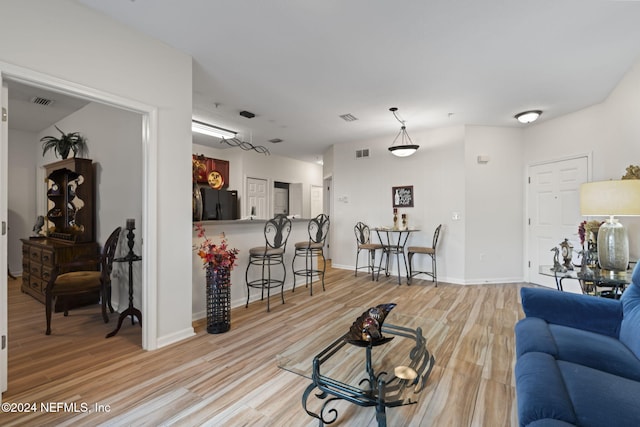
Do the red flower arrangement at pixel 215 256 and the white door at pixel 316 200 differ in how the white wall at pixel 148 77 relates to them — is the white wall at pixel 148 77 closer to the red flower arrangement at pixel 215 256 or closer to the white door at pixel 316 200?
the red flower arrangement at pixel 215 256

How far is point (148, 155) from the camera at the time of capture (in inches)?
95.6

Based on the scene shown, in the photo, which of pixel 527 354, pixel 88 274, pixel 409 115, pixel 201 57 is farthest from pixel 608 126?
pixel 88 274

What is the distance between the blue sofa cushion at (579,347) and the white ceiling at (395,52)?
7.36 feet

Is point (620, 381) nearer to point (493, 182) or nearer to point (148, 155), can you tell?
point (148, 155)

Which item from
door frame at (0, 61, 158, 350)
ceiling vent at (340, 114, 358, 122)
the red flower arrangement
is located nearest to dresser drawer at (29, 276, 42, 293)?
door frame at (0, 61, 158, 350)

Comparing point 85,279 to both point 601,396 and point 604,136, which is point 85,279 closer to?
point 601,396

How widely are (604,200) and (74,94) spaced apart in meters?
4.26

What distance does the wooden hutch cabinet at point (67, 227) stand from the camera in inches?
140

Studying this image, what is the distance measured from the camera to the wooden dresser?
137 inches

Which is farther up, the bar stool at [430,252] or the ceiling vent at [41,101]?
the ceiling vent at [41,101]

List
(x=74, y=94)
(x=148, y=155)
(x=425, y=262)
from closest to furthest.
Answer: (x=74, y=94), (x=148, y=155), (x=425, y=262)

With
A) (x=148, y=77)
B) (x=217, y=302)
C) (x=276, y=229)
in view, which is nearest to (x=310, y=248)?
(x=276, y=229)

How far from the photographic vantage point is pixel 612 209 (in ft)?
7.98

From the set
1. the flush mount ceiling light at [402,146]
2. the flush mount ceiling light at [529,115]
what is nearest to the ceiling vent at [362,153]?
the flush mount ceiling light at [402,146]
